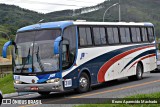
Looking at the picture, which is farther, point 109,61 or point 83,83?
point 109,61

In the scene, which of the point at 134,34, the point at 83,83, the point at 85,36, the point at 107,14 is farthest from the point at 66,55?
the point at 107,14

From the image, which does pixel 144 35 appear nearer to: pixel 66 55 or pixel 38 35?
pixel 66 55

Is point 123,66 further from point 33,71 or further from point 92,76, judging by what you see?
point 33,71

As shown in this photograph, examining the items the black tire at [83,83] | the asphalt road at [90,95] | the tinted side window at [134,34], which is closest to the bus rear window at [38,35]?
the black tire at [83,83]

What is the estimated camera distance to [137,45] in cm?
2291

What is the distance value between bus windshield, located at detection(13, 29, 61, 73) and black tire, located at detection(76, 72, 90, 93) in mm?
1937

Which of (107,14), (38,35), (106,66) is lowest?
(106,66)

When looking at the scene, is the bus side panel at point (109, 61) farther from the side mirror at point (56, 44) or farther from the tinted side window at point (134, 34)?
the side mirror at point (56, 44)

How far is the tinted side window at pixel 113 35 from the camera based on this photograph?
20.3 m

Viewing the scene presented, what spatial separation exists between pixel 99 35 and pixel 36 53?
4.35 meters

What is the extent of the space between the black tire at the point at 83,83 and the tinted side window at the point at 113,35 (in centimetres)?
306

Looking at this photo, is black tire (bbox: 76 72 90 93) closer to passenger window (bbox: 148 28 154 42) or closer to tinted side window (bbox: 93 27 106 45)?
tinted side window (bbox: 93 27 106 45)

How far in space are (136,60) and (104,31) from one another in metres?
3.91

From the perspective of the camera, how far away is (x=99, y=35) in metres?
19.5
